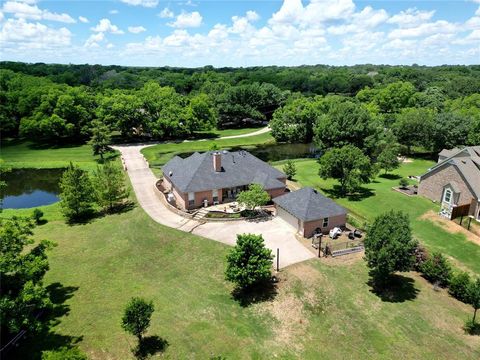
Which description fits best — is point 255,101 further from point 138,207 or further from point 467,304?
point 467,304

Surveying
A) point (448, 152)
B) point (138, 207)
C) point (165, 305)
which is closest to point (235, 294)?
point (165, 305)

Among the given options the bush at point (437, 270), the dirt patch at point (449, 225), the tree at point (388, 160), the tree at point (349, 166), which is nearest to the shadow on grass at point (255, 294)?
the bush at point (437, 270)

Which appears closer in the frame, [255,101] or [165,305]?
[165,305]

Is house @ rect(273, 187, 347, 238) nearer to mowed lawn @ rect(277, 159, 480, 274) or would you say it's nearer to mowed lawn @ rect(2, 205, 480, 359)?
mowed lawn @ rect(2, 205, 480, 359)

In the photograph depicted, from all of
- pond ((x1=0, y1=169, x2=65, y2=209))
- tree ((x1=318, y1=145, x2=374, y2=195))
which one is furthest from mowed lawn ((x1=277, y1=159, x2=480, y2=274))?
pond ((x1=0, y1=169, x2=65, y2=209))

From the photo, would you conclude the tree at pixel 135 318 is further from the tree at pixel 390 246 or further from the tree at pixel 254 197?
the tree at pixel 254 197

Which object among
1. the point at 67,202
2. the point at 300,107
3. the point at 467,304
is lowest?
the point at 467,304

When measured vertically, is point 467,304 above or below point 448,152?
A: below
